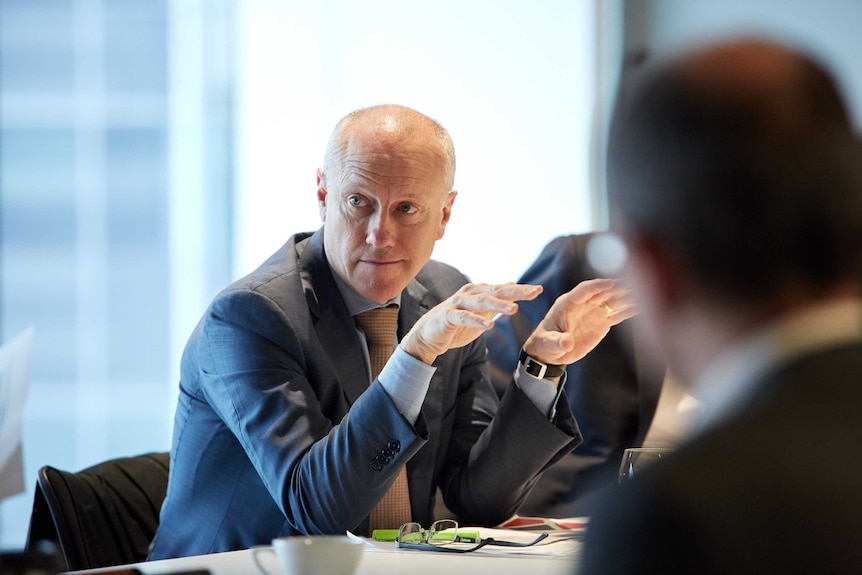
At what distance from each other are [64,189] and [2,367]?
1.95 meters

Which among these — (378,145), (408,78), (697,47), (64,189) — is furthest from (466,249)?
(697,47)

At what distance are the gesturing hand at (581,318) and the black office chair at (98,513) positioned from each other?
86 centimetres

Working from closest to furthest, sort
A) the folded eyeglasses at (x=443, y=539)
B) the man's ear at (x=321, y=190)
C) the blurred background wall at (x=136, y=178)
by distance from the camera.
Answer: the folded eyeglasses at (x=443, y=539), the man's ear at (x=321, y=190), the blurred background wall at (x=136, y=178)

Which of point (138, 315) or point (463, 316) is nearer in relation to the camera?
point (463, 316)

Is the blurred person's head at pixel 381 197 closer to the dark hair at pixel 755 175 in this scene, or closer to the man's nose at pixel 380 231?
the man's nose at pixel 380 231

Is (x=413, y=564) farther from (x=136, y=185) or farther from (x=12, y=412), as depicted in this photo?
(x=136, y=185)

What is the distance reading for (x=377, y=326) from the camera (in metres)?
2.24

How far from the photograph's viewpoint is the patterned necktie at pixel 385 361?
213cm

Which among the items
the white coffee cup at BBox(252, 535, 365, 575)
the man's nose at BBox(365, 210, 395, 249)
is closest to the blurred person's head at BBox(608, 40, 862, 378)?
the white coffee cup at BBox(252, 535, 365, 575)

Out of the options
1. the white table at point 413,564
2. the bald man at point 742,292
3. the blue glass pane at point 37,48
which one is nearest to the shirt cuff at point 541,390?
the white table at point 413,564

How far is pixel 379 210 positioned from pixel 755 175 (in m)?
1.44

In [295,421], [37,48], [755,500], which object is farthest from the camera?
[37,48]

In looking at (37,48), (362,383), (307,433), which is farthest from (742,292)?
(37,48)

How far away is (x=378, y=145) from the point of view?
7.13ft
